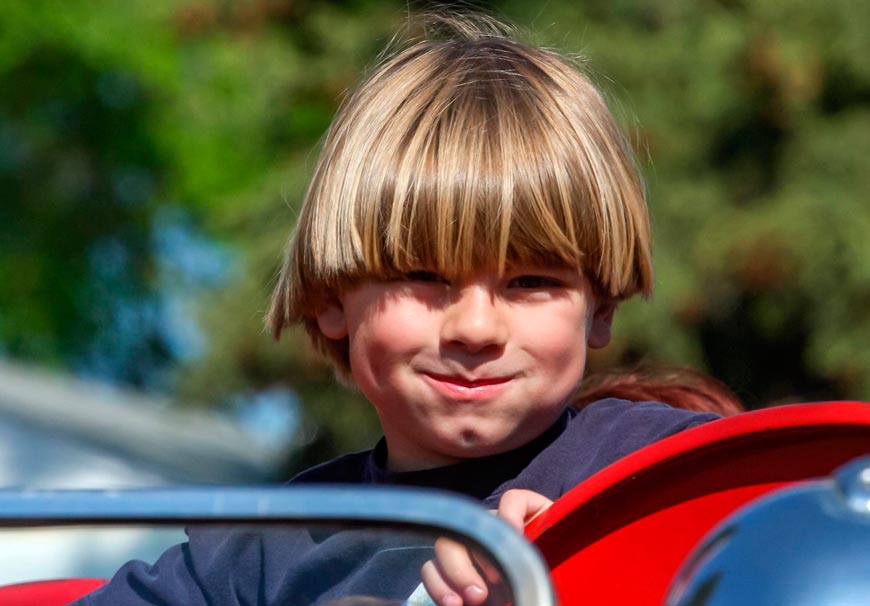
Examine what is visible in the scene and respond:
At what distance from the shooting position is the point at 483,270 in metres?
1.54

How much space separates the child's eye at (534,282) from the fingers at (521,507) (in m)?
0.35

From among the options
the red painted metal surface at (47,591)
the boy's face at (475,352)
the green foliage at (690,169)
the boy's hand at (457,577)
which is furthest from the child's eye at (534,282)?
the green foliage at (690,169)

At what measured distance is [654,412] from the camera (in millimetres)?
1594

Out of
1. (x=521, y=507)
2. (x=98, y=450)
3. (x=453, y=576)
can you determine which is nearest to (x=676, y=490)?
(x=521, y=507)

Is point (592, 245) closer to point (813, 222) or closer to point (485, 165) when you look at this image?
point (485, 165)

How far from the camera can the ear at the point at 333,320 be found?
1.79 meters

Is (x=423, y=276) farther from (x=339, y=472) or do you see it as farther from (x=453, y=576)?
(x=453, y=576)

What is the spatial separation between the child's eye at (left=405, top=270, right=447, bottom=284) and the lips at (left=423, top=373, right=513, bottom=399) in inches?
4.5

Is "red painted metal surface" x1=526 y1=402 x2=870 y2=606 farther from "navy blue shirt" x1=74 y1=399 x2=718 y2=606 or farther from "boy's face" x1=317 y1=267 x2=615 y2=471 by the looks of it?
"boy's face" x1=317 y1=267 x2=615 y2=471

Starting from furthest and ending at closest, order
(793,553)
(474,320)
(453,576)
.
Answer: (474,320), (453,576), (793,553)

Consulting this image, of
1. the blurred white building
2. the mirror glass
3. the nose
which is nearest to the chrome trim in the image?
the mirror glass

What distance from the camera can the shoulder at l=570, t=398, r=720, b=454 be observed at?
1547 mm

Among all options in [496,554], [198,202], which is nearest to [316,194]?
[496,554]

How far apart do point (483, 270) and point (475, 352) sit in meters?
0.10
